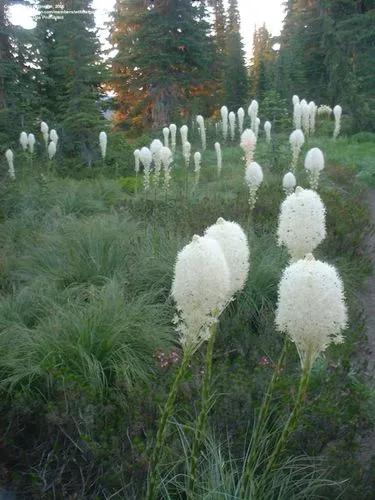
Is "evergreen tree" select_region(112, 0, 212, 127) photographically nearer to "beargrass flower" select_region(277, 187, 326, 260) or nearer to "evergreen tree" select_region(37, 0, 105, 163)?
"evergreen tree" select_region(37, 0, 105, 163)

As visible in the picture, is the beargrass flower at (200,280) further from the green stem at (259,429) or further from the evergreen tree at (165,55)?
the evergreen tree at (165,55)

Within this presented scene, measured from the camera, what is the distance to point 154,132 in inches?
749

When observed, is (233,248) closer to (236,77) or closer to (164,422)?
(164,422)

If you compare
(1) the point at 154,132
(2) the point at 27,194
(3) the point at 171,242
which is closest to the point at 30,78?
(1) the point at 154,132

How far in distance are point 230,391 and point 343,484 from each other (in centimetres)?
75

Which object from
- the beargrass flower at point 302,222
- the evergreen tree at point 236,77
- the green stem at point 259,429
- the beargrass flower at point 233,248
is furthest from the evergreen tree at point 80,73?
the green stem at point 259,429

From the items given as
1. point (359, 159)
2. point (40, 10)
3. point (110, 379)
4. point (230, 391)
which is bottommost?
point (359, 159)

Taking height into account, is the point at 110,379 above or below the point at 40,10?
below

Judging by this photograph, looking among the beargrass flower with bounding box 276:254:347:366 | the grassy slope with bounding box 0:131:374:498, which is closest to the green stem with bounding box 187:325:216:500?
the beargrass flower with bounding box 276:254:347:366

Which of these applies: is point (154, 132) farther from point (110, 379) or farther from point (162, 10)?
point (110, 379)

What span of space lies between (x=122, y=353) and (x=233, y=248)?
1.82 meters

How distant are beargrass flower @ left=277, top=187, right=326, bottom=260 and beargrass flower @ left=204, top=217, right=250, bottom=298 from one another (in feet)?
1.57

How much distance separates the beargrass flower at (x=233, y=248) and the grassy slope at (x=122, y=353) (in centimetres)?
97

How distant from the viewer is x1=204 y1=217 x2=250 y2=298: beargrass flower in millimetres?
2271
